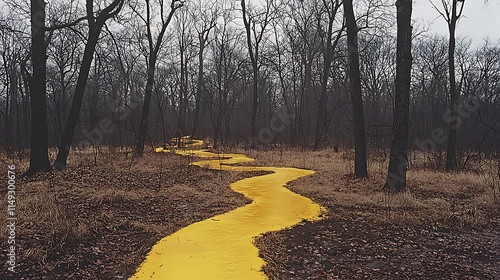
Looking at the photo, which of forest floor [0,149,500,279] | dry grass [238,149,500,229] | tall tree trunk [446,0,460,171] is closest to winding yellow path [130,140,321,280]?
forest floor [0,149,500,279]

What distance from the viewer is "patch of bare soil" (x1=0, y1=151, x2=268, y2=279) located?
4.39m

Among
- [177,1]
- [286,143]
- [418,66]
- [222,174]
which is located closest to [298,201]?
[222,174]

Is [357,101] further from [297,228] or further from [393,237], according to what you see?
[393,237]

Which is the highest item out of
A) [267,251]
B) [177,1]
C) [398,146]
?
[177,1]

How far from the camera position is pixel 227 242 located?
18.7 feet

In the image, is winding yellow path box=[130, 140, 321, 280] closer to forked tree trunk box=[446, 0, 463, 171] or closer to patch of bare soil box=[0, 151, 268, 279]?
patch of bare soil box=[0, 151, 268, 279]

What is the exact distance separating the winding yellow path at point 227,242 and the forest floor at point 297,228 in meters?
0.22

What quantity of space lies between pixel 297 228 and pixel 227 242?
4.63 ft

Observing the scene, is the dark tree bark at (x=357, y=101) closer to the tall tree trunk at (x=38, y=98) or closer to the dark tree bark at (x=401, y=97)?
the dark tree bark at (x=401, y=97)

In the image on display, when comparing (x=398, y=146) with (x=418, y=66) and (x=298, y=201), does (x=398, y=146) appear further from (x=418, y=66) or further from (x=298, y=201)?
(x=418, y=66)

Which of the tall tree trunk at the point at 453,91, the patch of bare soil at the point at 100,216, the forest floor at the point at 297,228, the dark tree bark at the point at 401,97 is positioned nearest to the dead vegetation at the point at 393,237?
the forest floor at the point at 297,228

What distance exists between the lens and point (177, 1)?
715 inches

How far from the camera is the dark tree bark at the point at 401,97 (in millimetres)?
8812

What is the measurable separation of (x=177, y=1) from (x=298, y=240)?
15.9 m
